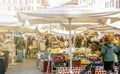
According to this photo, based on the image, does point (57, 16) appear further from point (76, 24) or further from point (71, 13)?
point (76, 24)

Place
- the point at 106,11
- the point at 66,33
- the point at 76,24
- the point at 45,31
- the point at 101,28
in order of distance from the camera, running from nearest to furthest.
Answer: the point at 106,11
the point at 76,24
the point at 101,28
the point at 66,33
the point at 45,31

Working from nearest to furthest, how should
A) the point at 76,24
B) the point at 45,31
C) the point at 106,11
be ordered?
the point at 106,11, the point at 76,24, the point at 45,31

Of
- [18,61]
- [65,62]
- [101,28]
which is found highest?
[101,28]

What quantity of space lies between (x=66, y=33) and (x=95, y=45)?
238cm

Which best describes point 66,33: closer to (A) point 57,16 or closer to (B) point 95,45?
(B) point 95,45

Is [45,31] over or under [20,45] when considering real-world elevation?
over

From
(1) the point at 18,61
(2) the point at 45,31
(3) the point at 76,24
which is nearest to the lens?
(3) the point at 76,24

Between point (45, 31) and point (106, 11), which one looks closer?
point (106, 11)

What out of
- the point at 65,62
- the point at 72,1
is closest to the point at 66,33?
the point at 65,62

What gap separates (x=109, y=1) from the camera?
152 feet

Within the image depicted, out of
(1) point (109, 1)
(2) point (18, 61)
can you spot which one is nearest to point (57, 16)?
(2) point (18, 61)

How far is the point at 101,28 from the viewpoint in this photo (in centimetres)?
1750

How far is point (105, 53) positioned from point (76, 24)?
1.68 meters

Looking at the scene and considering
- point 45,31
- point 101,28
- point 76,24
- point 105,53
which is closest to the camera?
point 105,53
